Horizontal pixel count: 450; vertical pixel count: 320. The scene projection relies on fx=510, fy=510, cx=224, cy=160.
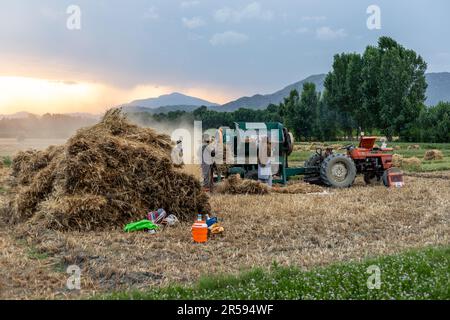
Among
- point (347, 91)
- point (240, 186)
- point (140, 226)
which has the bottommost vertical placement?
point (140, 226)

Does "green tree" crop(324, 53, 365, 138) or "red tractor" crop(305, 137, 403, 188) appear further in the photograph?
"green tree" crop(324, 53, 365, 138)

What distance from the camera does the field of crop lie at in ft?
20.4

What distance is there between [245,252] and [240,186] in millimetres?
7191

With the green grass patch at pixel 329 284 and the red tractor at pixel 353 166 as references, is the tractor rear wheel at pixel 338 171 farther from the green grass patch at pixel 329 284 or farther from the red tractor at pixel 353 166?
the green grass patch at pixel 329 284

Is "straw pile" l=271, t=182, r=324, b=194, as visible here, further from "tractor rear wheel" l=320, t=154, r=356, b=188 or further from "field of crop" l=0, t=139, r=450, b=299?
"field of crop" l=0, t=139, r=450, b=299

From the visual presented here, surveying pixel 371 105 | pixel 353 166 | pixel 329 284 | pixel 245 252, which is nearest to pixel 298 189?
pixel 353 166

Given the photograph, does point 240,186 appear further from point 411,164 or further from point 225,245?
point 411,164

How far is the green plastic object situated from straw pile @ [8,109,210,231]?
406mm

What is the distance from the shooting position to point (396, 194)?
48.4 ft

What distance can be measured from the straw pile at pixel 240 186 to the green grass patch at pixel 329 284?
844cm

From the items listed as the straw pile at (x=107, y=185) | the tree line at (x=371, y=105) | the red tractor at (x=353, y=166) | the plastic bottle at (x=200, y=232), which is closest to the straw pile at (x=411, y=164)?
the red tractor at (x=353, y=166)

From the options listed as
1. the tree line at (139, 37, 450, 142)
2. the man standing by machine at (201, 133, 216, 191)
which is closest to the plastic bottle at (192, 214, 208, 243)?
the man standing by machine at (201, 133, 216, 191)

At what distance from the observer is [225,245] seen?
347 inches
